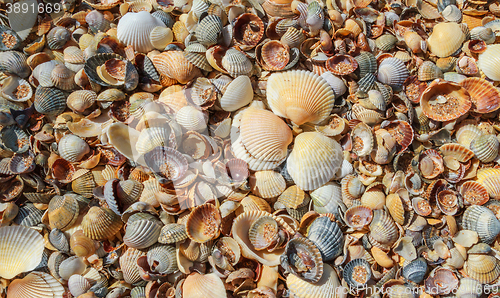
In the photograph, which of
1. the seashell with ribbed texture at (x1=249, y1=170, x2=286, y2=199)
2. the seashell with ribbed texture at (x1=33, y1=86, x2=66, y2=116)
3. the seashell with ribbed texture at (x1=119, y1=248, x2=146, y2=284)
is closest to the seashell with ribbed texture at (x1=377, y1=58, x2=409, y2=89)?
the seashell with ribbed texture at (x1=249, y1=170, x2=286, y2=199)

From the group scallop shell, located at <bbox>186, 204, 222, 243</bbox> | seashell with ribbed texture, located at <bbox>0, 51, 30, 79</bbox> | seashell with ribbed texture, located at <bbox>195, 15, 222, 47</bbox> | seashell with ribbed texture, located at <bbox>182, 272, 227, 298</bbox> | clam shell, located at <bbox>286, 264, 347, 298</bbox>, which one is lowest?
clam shell, located at <bbox>286, 264, 347, 298</bbox>

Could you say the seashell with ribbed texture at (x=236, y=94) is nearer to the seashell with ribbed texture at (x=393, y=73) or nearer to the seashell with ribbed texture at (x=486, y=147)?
the seashell with ribbed texture at (x=393, y=73)

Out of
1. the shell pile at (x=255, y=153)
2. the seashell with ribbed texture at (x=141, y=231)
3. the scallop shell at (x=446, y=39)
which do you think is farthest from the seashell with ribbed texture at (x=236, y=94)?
the scallop shell at (x=446, y=39)

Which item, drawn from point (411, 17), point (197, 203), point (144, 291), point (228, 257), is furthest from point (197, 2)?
point (144, 291)

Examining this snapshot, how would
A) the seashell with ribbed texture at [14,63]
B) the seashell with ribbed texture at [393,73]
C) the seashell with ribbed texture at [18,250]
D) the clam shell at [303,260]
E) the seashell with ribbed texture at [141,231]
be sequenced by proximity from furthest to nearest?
the seashell with ribbed texture at [14,63] < the seashell with ribbed texture at [393,73] < the seashell with ribbed texture at [18,250] < the seashell with ribbed texture at [141,231] < the clam shell at [303,260]

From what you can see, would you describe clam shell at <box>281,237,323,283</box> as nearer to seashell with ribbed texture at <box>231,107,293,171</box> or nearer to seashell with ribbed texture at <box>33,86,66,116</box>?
seashell with ribbed texture at <box>231,107,293,171</box>

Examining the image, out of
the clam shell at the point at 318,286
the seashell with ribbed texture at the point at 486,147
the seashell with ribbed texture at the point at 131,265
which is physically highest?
the seashell with ribbed texture at the point at 486,147

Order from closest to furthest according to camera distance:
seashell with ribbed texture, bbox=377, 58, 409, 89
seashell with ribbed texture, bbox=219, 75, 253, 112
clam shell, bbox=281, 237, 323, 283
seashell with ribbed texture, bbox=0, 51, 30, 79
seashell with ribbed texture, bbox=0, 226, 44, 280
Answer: clam shell, bbox=281, 237, 323, 283 < seashell with ribbed texture, bbox=0, 226, 44, 280 < seashell with ribbed texture, bbox=219, 75, 253, 112 < seashell with ribbed texture, bbox=377, 58, 409, 89 < seashell with ribbed texture, bbox=0, 51, 30, 79

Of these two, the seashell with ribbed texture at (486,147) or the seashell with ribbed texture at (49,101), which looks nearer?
the seashell with ribbed texture at (486,147)
